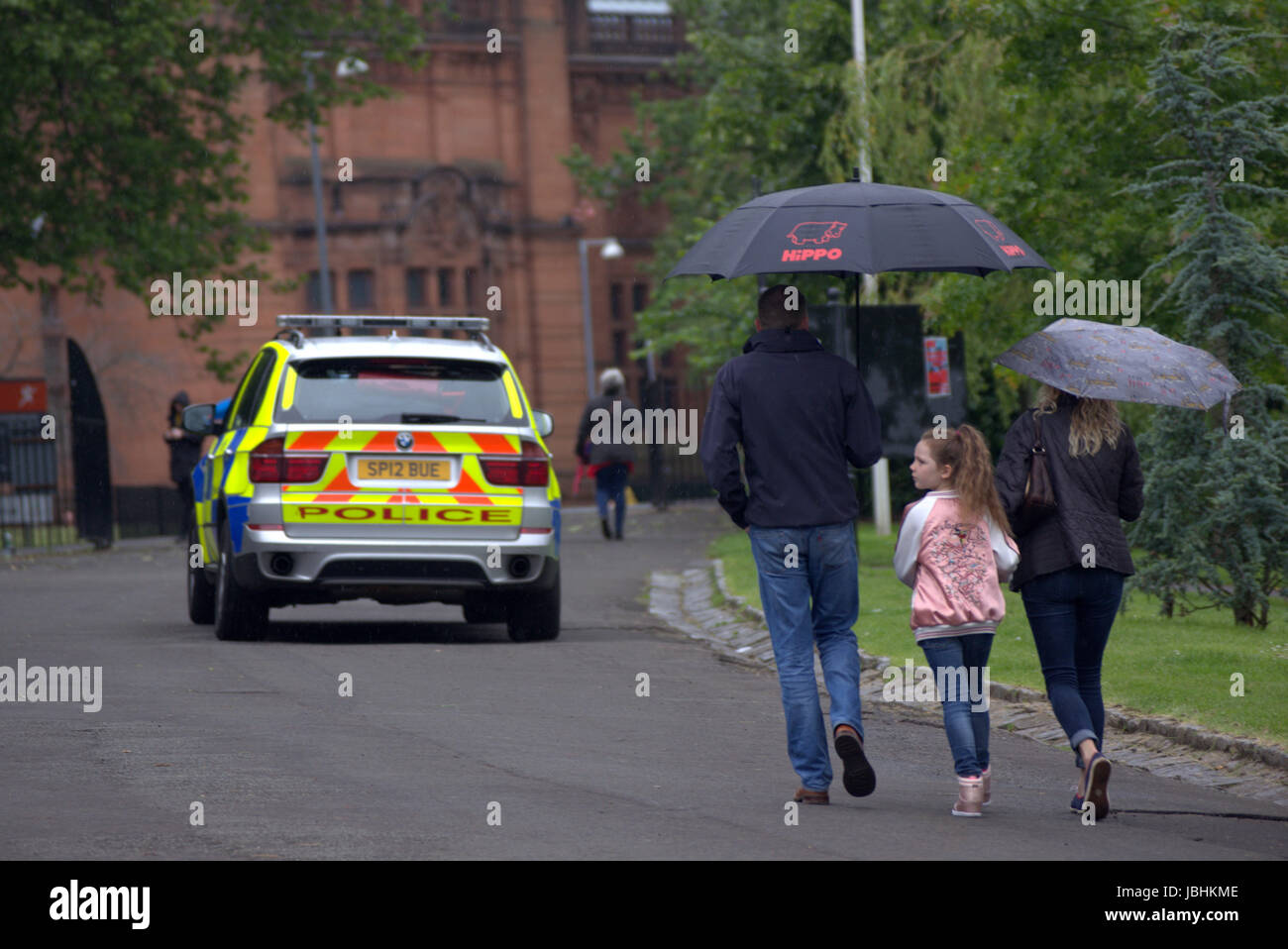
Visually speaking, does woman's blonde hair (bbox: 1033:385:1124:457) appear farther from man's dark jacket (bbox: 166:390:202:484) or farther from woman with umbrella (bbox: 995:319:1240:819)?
man's dark jacket (bbox: 166:390:202:484)

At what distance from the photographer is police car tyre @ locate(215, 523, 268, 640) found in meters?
12.9

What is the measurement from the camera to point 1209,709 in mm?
10203

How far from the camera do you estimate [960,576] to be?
7723mm

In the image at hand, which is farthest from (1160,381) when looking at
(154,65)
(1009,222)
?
(154,65)

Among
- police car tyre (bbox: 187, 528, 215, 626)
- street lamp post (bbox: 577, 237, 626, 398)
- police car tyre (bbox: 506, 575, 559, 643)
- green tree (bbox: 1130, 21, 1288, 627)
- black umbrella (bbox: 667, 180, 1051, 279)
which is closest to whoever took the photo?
black umbrella (bbox: 667, 180, 1051, 279)

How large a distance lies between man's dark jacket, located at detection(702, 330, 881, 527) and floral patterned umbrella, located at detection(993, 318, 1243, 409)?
0.67 m

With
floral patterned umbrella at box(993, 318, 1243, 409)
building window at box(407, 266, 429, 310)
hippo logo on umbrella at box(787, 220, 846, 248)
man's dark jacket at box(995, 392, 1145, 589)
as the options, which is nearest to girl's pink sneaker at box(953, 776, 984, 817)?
man's dark jacket at box(995, 392, 1145, 589)

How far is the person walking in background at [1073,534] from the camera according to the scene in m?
7.81

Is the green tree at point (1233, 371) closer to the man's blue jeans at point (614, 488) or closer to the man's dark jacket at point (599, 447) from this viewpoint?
the man's dark jacket at point (599, 447)

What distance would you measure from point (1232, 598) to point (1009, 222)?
4768 millimetres

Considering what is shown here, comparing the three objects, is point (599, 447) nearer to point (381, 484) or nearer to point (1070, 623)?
point (381, 484)

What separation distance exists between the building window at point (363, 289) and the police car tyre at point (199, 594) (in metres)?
38.2
